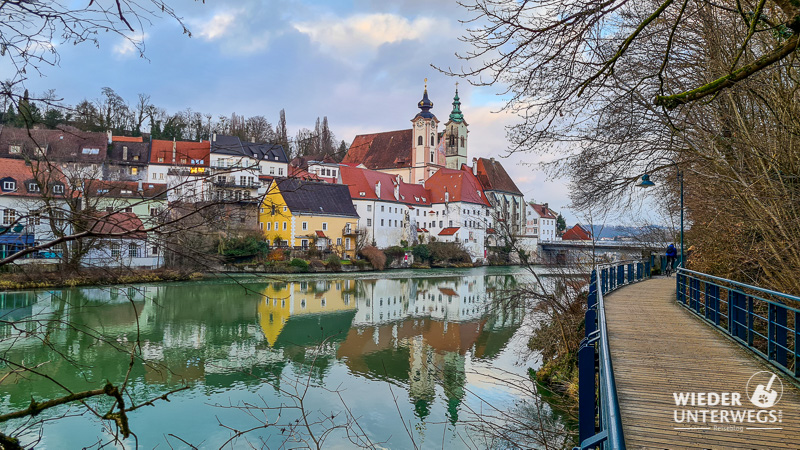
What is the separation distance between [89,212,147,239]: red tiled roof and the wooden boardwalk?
12.1 feet

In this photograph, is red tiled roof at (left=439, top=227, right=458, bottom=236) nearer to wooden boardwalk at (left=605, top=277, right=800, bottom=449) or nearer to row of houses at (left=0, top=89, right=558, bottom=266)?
row of houses at (left=0, top=89, right=558, bottom=266)

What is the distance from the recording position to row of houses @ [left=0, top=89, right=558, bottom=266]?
2.75m

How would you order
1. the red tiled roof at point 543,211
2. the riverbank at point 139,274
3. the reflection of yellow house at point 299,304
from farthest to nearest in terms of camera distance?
the red tiled roof at point 543,211
the reflection of yellow house at point 299,304
the riverbank at point 139,274

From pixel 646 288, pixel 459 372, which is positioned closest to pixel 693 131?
pixel 646 288

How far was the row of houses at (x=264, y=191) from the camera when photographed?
108 inches

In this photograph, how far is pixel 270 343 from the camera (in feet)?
59.1

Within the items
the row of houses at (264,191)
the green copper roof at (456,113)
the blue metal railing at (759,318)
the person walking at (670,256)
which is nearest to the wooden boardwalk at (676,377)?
the blue metal railing at (759,318)

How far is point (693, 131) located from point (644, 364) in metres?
6.66

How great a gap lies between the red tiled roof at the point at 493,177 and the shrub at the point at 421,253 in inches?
1201

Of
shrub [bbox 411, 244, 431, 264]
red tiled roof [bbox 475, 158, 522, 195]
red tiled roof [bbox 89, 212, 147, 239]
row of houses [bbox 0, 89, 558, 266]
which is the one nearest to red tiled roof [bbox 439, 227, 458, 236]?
row of houses [bbox 0, 89, 558, 266]

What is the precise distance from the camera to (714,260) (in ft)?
39.9

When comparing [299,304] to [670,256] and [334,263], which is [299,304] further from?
[334,263]
